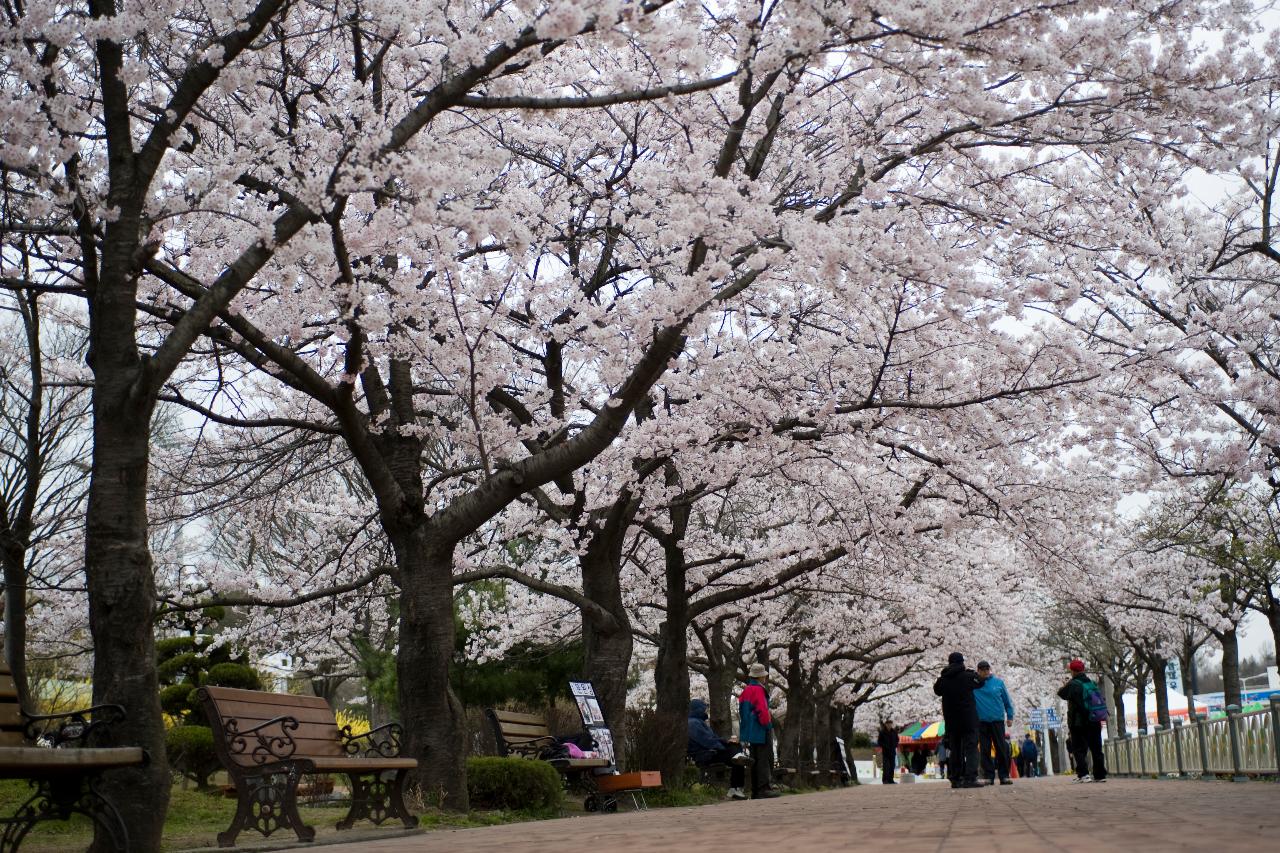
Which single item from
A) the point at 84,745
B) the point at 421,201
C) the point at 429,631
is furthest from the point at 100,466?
the point at 429,631

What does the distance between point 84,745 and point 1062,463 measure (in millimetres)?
16467

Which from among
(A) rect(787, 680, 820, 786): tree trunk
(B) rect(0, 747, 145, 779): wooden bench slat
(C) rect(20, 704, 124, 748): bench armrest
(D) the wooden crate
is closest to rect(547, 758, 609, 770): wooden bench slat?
(D) the wooden crate

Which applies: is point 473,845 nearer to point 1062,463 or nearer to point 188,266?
point 188,266

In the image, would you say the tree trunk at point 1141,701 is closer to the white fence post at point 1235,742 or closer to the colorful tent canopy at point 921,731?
the colorful tent canopy at point 921,731

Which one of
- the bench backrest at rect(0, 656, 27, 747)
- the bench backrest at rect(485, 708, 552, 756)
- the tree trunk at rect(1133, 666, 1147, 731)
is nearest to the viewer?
the bench backrest at rect(0, 656, 27, 747)

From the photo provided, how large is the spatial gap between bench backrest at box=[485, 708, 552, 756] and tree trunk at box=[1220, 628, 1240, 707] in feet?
72.0

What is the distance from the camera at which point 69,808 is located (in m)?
5.97

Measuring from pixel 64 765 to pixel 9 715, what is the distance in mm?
924

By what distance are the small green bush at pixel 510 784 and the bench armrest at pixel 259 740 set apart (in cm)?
360

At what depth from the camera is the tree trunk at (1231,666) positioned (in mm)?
30578

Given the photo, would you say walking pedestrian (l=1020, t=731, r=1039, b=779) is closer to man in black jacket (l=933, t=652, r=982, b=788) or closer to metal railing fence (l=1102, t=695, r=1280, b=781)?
metal railing fence (l=1102, t=695, r=1280, b=781)

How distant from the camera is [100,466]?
7.11 metres

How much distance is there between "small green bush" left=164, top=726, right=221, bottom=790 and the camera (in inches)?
611

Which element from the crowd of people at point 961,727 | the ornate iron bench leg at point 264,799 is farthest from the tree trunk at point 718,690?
the ornate iron bench leg at point 264,799
